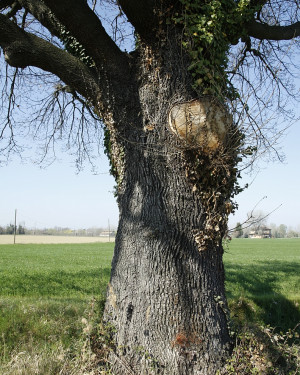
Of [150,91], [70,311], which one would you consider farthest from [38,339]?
[150,91]

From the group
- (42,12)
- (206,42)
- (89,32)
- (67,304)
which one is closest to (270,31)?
(206,42)

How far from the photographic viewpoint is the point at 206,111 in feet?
12.6

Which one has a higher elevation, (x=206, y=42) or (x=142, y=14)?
(x=142, y=14)

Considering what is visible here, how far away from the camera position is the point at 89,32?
13.6ft

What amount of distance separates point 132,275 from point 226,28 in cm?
328

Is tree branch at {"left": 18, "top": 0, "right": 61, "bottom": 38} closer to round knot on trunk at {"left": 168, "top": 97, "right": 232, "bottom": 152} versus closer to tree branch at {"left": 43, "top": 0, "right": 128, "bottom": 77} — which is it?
tree branch at {"left": 43, "top": 0, "right": 128, "bottom": 77}

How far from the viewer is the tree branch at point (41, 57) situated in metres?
4.05

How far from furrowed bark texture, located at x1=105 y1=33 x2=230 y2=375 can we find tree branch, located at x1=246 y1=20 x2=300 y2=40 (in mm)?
1738

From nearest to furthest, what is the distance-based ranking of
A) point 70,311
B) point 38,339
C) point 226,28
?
point 226,28 < point 38,339 < point 70,311

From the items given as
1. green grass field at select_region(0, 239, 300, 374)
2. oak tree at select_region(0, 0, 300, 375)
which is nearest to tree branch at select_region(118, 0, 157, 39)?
oak tree at select_region(0, 0, 300, 375)

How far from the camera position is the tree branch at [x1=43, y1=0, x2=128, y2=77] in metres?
4.02

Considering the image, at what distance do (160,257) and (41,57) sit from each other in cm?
272

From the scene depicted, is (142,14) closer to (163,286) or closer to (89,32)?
(89,32)

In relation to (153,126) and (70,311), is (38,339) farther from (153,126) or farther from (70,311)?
(153,126)
